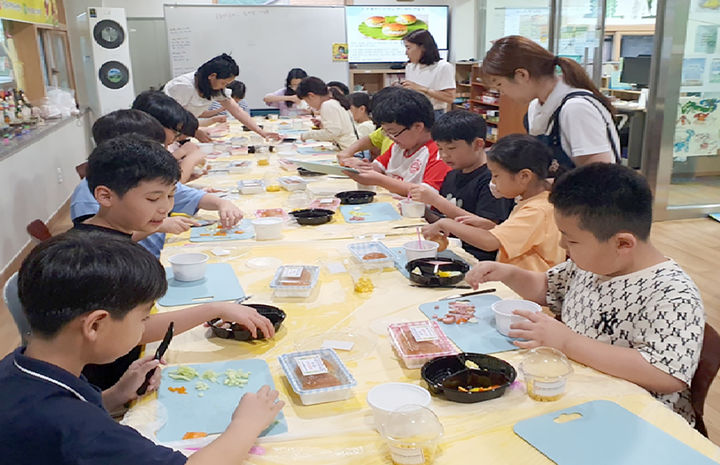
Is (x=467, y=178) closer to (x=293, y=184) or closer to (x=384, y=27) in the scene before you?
(x=293, y=184)

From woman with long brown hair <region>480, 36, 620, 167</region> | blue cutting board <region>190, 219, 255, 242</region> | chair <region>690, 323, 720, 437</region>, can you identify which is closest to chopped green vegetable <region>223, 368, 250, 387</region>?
chair <region>690, 323, 720, 437</region>

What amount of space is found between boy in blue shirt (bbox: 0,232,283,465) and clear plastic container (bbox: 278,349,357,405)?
0.12 meters

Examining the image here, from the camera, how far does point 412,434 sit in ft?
3.24

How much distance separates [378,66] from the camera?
8.70m

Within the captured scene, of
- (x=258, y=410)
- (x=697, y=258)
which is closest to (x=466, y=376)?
(x=258, y=410)

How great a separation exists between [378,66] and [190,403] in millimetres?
8074

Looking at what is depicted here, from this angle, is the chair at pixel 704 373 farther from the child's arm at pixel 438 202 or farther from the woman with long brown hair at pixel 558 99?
the child's arm at pixel 438 202

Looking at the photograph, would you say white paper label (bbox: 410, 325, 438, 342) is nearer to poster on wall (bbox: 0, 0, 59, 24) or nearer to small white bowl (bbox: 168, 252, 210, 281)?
small white bowl (bbox: 168, 252, 210, 281)

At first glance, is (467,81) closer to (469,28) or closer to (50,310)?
(469,28)

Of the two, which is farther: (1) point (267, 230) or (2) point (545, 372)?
(1) point (267, 230)

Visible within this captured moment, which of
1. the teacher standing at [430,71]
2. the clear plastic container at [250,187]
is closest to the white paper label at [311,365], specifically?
the clear plastic container at [250,187]

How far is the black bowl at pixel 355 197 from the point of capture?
2.76 meters

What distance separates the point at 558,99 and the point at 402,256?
37.2 inches

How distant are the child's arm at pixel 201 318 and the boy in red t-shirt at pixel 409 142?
1.49m
